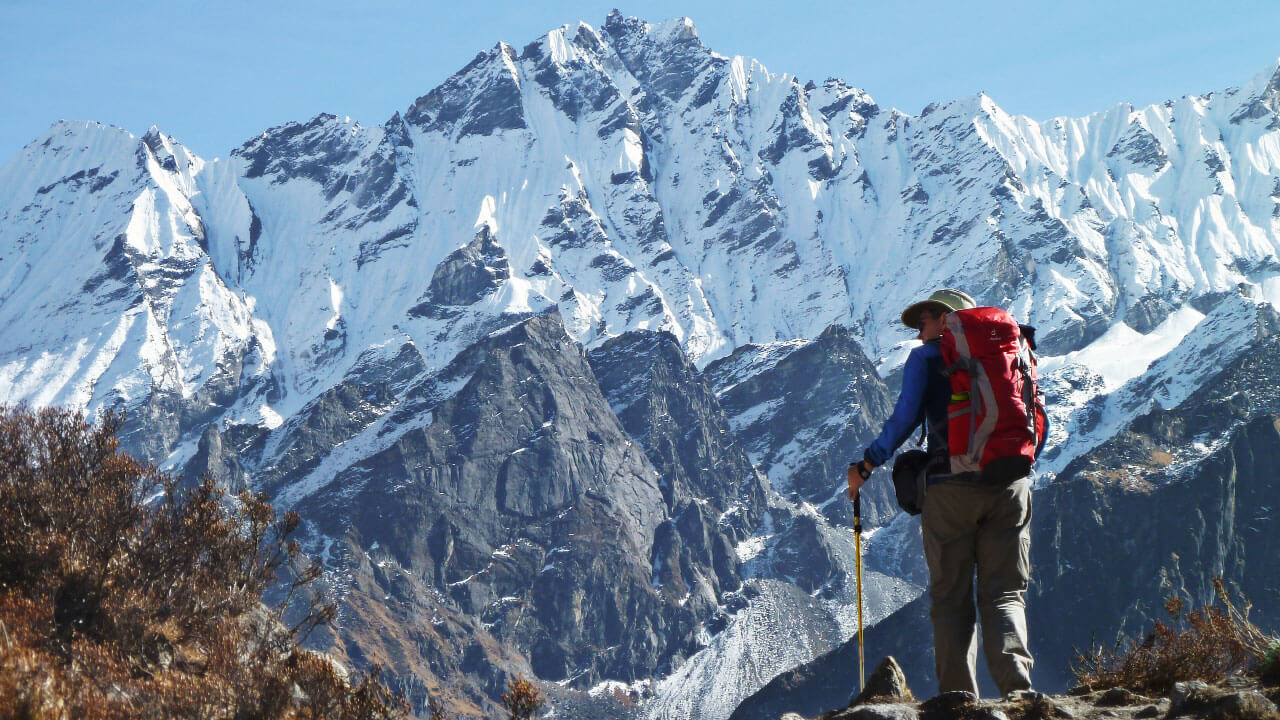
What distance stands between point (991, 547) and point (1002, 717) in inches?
64.4

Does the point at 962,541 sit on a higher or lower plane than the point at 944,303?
lower

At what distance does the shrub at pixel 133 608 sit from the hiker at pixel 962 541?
7275 mm

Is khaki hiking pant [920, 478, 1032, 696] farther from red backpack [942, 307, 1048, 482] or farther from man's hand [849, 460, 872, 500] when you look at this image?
man's hand [849, 460, 872, 500]

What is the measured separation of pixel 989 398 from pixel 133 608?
11.6m

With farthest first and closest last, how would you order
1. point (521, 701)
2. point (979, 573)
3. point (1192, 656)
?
1. point (521, 701)
2. point (1192, 656)
3. point (979, 573)

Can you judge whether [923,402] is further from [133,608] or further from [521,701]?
[133,608]

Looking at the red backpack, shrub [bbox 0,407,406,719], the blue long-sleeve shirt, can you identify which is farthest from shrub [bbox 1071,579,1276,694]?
shrub [bbox 0,407,406,719]

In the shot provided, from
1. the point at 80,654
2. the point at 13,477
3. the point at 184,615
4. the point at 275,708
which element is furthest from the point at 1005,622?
the point at 13,477

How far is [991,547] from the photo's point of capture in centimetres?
1205

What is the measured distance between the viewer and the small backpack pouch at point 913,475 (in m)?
12.3

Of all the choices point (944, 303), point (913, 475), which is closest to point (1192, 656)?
point (913, 475)

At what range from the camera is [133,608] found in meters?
17.5

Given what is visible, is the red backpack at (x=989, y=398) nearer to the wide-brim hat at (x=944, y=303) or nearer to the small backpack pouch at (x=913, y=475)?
the small backpack pouch at (x=913, y=475)

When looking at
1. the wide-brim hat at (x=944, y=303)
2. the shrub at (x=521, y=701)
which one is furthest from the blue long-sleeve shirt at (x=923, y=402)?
the shrub at (x=521, y=701)
